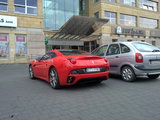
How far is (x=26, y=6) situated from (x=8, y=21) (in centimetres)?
283

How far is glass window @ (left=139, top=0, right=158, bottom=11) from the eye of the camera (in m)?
32.4

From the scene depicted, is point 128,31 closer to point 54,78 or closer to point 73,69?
point 54,78

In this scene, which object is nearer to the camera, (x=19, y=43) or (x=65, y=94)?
(x=65, y=94)

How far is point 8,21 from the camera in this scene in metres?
17.7

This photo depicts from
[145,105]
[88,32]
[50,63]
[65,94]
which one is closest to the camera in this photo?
[145,105]

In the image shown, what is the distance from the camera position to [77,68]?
5051mm

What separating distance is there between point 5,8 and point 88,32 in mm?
11040

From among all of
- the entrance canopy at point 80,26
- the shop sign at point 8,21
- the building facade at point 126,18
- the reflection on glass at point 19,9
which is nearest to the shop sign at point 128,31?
the building facade at point 126,18

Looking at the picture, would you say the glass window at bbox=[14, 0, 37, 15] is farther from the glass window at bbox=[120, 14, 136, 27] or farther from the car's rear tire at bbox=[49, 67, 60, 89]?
the glass window at bbox=[120, 14, 136, 27]

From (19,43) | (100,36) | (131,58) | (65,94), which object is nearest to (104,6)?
(100,36)

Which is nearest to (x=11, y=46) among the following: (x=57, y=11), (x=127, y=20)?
(x=57, y=11)

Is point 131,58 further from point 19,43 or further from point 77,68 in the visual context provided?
point 19,43

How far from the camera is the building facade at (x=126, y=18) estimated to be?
27000 millimetres

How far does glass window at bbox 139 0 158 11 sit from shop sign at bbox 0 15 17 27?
80.1 feet
